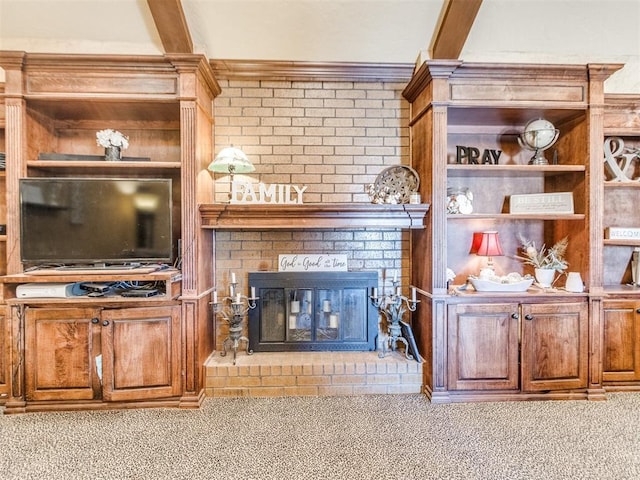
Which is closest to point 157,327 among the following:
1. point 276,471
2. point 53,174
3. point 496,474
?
point 276,471

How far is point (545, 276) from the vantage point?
8.29 feet

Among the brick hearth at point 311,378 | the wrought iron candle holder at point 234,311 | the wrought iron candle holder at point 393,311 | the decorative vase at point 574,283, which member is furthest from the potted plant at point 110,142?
the decorative vase at point 574,283

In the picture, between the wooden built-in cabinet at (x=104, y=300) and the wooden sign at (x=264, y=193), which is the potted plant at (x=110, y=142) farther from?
the wooden sign at (x=264, y=193)

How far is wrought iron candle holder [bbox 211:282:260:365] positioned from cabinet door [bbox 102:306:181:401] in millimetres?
406

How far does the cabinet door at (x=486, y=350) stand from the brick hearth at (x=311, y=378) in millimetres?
318

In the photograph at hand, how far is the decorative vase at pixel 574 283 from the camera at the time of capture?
93.9 inches

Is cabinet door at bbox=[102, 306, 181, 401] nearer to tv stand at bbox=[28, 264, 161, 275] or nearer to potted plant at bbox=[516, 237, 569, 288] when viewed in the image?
tv stand at bbox=[28, 264, 161, 275]

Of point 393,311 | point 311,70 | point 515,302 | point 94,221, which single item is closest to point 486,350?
point 515,302

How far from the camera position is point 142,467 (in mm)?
1712

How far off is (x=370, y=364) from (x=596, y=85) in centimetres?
265

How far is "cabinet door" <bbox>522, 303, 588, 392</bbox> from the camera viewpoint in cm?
235

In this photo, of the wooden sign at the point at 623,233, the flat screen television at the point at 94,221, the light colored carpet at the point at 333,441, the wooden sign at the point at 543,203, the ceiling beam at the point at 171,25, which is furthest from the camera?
the wooden sign at the point at 623,233

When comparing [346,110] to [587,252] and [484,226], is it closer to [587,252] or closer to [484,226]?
[484,226]

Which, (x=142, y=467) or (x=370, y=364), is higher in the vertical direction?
(x=370, y=364)
